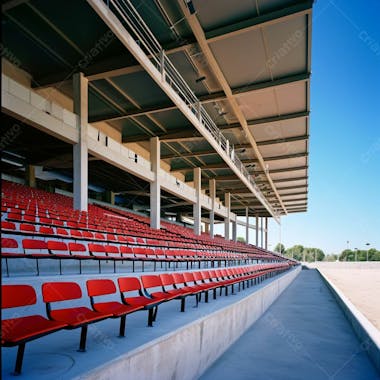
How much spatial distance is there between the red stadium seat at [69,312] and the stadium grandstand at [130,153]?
11 millimetres

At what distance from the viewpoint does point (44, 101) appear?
8734 mm

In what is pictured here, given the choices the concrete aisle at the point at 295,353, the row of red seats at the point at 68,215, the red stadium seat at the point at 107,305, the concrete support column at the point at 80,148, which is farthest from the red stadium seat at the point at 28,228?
the concrete support column at the point at 80,148

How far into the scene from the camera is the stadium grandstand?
2.69 meters

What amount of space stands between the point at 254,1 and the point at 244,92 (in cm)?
408

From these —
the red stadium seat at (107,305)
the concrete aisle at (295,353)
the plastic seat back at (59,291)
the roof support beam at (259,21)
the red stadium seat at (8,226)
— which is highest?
the roof support beam at (259,21)

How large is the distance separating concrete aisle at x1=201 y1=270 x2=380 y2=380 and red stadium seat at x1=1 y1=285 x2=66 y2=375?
205 centimetres

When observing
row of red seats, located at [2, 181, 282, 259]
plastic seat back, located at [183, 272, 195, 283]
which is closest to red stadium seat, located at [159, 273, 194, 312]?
plastic seat back, located at [183, 272, 195, 283]

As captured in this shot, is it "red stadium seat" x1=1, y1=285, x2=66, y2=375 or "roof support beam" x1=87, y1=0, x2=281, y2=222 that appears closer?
"red stadium seat" x1=1, y1=285, x2=66, y2=375

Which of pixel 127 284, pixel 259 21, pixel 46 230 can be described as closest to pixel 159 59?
pixel 259 21

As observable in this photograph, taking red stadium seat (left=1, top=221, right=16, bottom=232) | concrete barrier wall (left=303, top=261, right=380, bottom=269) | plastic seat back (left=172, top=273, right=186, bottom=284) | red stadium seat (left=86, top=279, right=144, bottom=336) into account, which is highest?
red stadium seat (left=1, top=221, right=16, bottom=232)

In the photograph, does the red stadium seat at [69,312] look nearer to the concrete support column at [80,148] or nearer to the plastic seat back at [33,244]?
the plastic seat back at [33,244]

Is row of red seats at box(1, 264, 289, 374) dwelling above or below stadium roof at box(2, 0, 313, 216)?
below

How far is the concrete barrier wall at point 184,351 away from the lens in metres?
2.26

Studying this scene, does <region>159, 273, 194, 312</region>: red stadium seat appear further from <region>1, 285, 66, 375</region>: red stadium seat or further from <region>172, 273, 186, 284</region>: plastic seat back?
<region>1, 285, 66, 375</region>: red stadium seat
